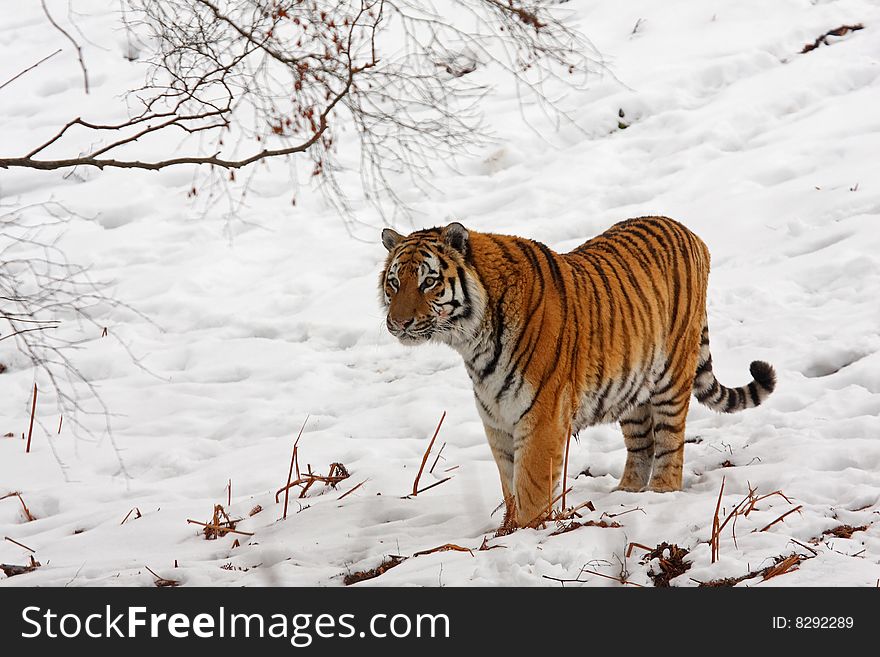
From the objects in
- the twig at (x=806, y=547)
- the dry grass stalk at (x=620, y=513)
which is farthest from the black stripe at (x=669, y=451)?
the twig at (x=806, y=547)

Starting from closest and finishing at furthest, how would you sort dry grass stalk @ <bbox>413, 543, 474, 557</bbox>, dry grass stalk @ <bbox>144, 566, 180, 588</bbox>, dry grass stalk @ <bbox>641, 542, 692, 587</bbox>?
dry grass stalk @ <bbox>641, 542, 692, 587</bbox>, dry grass stalk @ <bbox>413, 543, 474, 557</bbox>, dry grass stalk @ <bbox>144, 566, 180, 588</bbox>

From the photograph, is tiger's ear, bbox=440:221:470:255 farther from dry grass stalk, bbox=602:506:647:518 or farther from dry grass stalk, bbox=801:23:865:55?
dry grass stalk, bbox=801:23:865:55

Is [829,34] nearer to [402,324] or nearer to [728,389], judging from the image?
[728,389]

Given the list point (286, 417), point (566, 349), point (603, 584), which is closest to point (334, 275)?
point (286, 417)

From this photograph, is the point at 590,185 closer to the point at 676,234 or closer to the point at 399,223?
the point at 399,223

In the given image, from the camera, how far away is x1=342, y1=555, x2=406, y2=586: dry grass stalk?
11.2 feet

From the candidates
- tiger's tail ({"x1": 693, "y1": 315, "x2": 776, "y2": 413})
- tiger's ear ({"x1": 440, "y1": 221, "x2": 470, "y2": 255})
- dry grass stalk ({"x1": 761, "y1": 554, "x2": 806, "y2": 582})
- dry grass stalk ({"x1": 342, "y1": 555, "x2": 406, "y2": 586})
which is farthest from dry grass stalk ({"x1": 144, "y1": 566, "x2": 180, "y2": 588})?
tiger's tail ({"x1": 693, "y1": 315, "x2": 776, "y2": 413})

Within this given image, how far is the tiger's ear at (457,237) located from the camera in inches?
158

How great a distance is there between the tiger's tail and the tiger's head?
5.51 ft

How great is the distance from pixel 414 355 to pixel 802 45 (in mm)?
6561

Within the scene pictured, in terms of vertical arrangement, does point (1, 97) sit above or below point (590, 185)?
above

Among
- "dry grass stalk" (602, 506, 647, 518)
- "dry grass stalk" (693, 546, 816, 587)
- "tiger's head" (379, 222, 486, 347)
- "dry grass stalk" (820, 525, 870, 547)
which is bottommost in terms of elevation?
"dry grass stalk" (693, 546, 816, 587)

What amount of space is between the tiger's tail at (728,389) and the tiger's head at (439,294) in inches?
66.1

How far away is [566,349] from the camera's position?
4051 millimetres
